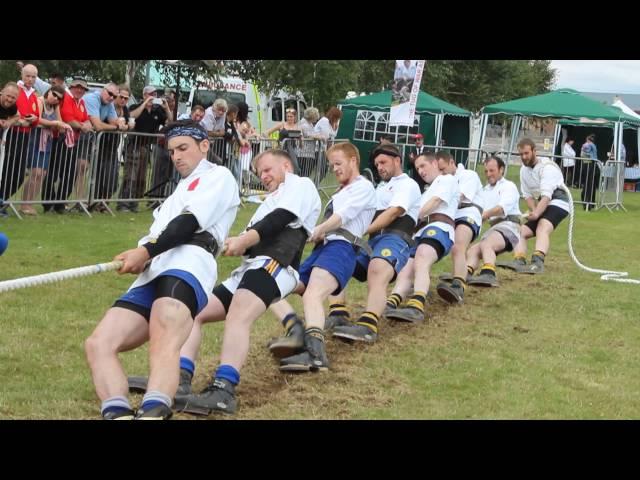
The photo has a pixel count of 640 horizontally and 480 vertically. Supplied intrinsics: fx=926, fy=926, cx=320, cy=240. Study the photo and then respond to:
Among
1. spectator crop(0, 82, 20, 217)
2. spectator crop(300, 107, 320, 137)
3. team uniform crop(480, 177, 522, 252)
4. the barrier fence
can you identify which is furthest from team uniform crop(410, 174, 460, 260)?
spectator crop(300, 107, 320, 137)

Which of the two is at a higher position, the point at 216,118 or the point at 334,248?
the point at 216,118

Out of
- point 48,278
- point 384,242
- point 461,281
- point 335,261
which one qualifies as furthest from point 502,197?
point 48,278

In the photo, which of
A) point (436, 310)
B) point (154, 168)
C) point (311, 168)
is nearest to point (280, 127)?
point (311, 168)

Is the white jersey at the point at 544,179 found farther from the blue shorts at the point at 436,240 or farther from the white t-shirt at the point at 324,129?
the white t-shirt at the point at 324,129

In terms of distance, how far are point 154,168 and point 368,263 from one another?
764cm

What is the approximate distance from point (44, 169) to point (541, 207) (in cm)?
696

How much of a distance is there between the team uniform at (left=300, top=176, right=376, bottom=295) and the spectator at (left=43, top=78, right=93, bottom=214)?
6.84m

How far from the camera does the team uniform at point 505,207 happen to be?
11.8 metres

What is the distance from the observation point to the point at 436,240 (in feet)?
30.8

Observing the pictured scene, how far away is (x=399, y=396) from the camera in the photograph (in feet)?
20.3

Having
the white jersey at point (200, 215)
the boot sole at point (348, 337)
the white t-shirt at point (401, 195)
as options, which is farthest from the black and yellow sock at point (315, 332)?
the white t-shirt at point (401, 195)

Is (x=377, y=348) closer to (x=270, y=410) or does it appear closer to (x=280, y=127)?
(x=270, y=410)

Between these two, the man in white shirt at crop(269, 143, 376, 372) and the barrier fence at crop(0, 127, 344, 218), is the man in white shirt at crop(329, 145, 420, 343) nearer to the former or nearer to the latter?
the man in white shirt at crop(269, 143, 376, 372)

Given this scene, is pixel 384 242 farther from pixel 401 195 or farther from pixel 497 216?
pixel 497 216
